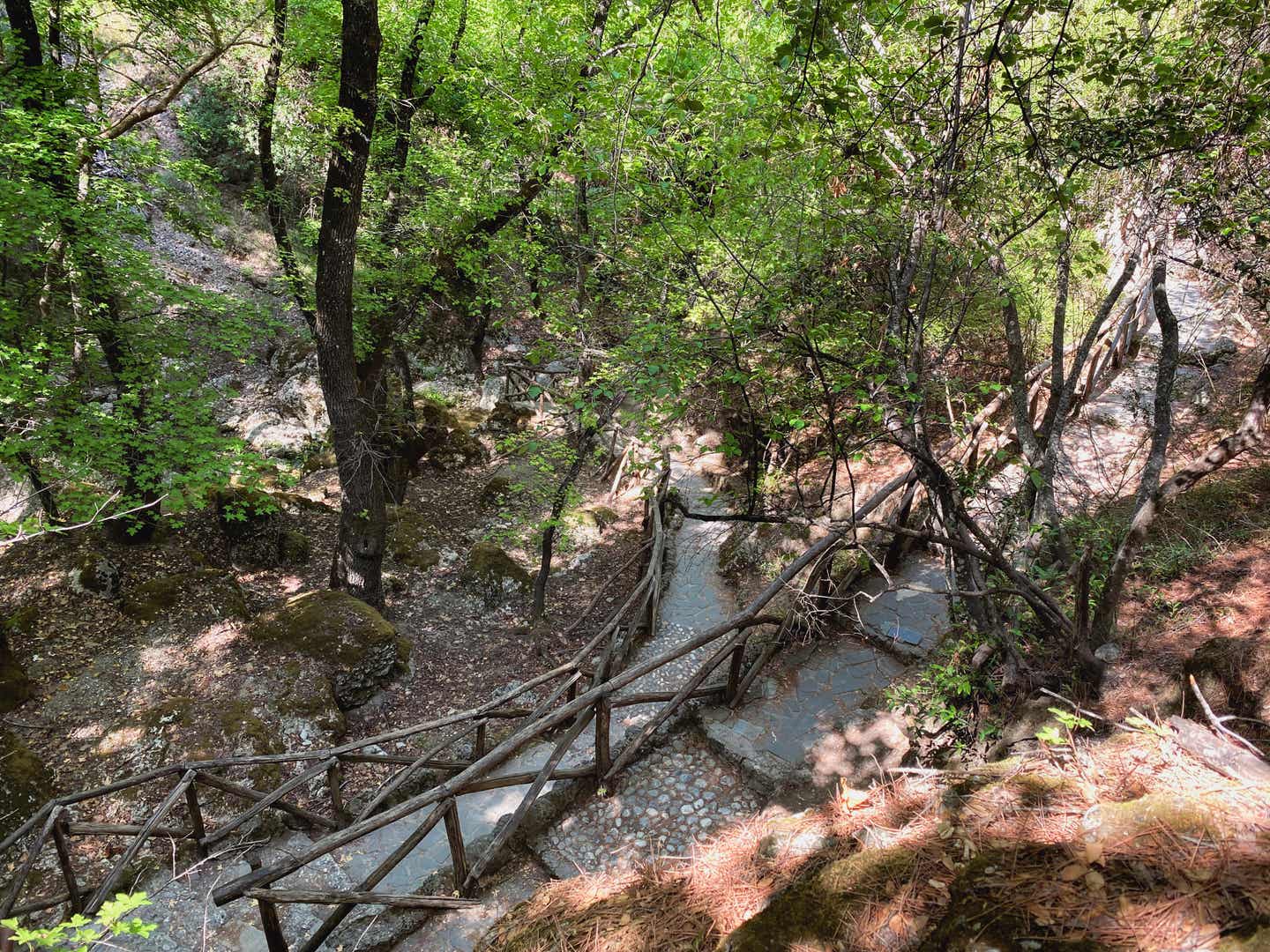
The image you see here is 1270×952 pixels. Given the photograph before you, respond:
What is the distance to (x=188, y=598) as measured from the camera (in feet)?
28.1

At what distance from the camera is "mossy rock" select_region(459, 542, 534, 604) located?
10.7 meters

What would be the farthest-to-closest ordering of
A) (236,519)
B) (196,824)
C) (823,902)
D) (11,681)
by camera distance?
1. (236,519)
2. (11,681)
3. (196,824)
4. (823,902)

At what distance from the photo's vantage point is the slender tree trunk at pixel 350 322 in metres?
6.23

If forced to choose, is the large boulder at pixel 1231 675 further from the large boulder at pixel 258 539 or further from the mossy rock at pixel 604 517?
the large boulder at pixel 258 539

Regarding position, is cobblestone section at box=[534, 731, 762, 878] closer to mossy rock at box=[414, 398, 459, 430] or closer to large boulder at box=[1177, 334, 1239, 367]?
large boulder at box=[1177, 334, 1239, 367]

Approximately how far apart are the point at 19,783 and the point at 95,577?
124 inches

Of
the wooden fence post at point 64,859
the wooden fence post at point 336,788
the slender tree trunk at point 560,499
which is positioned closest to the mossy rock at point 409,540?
the slender tree trunk at point 560,499

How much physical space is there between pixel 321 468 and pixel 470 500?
10.3ft

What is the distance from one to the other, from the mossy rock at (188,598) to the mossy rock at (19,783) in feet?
7.23

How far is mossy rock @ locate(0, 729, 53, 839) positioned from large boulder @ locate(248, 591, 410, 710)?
212 cm

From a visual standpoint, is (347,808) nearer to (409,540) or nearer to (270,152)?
(409,540)

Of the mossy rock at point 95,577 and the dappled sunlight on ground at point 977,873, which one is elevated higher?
the mossy rock at point 95,577

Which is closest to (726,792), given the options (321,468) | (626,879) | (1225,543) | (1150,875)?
(626,879)

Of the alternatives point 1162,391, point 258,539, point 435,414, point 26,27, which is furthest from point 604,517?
point 26,27
